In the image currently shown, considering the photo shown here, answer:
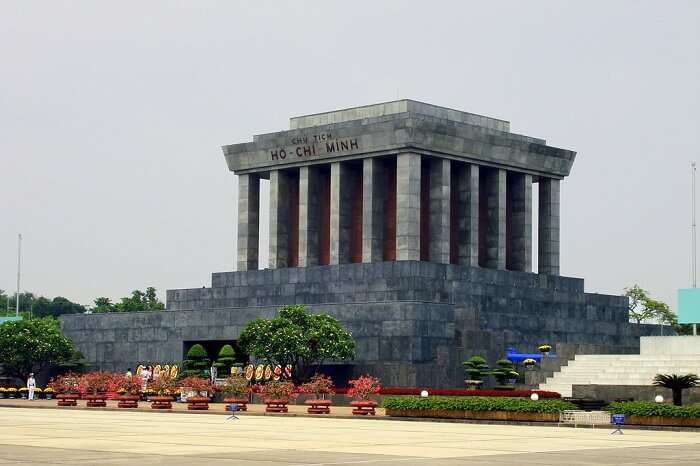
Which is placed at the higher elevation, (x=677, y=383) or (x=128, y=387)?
(x=677, y=383)

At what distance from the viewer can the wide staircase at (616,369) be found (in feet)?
213

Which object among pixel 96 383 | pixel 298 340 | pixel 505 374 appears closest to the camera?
pixel 505 374

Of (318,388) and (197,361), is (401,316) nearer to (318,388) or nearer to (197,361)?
(318,388)

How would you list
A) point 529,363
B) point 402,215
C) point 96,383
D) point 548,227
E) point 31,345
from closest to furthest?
point 96,383, point 529,363, point 402,215, point 31,345, point 548,227

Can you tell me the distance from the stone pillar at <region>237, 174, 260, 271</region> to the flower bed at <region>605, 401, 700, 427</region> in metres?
43.1

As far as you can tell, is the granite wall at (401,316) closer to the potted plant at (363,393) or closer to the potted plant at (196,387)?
the potted plant at (363,393)

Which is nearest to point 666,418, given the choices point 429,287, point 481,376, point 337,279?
point 481,376

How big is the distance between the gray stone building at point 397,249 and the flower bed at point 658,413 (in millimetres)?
22357

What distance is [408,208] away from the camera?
3110 inches

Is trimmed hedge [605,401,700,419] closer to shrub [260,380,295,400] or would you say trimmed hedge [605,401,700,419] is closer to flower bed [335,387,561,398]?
flower bed [335,387,561,398]

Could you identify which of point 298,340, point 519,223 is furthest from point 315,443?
point 519,223

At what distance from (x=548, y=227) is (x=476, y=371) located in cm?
2452

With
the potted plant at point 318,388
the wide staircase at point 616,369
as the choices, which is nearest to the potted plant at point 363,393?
the potted plant at point 318,388

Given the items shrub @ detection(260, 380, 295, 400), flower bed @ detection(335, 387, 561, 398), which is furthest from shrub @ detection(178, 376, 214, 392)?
flower bed @ detection(335, 387, 561, 398)
